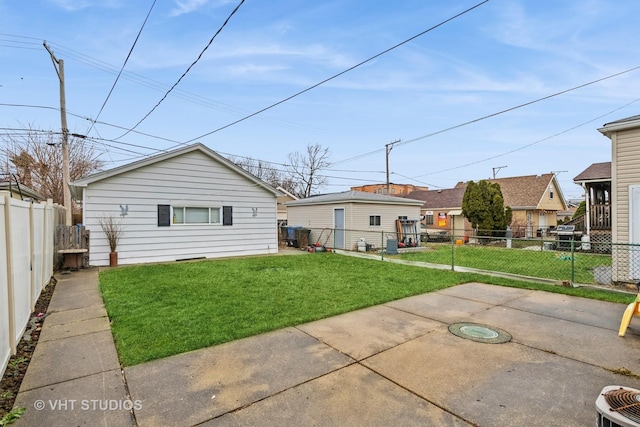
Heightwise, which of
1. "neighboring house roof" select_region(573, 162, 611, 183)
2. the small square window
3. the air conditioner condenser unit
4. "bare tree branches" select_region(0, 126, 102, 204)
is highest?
"bare tree branches" select_region(0, 126, 102, 204)

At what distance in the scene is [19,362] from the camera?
3.29 metres

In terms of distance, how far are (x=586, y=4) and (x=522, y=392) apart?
8.17 m

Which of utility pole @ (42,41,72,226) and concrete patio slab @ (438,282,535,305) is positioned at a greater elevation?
utility pole @ (42,41,72,226)

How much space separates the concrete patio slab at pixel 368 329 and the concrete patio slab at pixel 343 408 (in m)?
0.66

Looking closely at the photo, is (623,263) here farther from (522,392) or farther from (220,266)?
(220,266)

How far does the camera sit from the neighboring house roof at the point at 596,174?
13.6 m

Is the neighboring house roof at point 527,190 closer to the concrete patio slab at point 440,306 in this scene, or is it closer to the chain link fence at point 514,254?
the chain link fence at point 514,254

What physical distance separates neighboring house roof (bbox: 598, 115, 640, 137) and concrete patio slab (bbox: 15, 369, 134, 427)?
400 inches

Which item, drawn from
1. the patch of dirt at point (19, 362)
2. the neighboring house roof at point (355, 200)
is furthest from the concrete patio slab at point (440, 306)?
the neighboring house roof at point (355, 200)

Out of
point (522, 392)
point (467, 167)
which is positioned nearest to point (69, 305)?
point (522, 392)

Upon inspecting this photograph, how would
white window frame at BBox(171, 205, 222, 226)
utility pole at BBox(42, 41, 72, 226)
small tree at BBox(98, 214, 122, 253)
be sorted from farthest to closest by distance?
utility pole at BBox(42, 41, 72, 226) → white window frame at BBox(171, 205, 222, 226) → small tree at BBox(98, 214, 122, 253)

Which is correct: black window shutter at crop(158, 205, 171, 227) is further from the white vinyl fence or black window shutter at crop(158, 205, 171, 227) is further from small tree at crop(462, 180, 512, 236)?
small tree at crop(462, 180, 512, 236)

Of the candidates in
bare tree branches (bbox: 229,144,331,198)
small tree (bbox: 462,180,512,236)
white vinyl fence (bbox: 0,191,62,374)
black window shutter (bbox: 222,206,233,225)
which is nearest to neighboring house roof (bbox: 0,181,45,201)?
white vinyl fence (bbox: 0,191,62,374)

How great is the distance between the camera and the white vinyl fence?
300 centimetres
